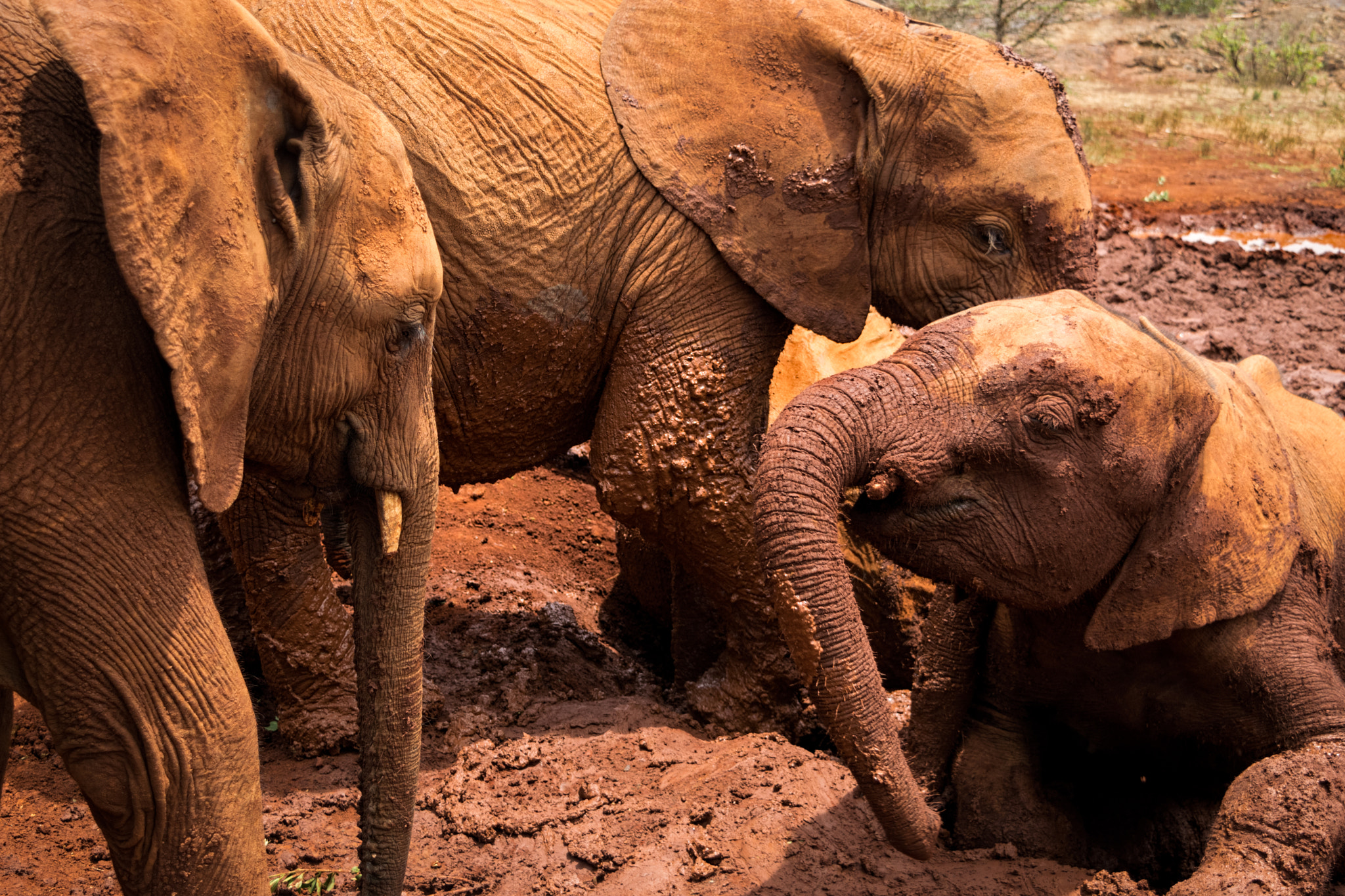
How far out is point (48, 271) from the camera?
2434 millimetres

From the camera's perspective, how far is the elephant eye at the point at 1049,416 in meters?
3.29

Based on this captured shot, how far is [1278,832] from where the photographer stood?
333cm

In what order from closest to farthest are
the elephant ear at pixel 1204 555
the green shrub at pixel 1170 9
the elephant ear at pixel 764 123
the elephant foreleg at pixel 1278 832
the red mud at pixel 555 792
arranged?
the elephant foreleg at pixel 1278 832 → the elephant ear at pixel 1204 555 → the red mud at pixel 555 792 → the elephant ear at pixel 764 123 → the green shrub at pixel 1170 9

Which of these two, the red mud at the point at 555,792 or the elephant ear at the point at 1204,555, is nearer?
the elephant ear at the point at 1204,555

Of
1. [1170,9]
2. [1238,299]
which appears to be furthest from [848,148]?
[1170,9]

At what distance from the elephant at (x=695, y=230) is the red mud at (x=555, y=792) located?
0.58 metres

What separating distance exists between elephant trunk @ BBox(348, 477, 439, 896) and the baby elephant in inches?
36.4

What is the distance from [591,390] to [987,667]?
1.74 metres

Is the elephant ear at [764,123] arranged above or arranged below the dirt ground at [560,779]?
above

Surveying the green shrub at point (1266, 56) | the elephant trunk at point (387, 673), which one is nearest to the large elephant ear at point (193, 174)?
the elephant trunk at point (387, 673)

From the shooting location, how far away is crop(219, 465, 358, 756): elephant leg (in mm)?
4664

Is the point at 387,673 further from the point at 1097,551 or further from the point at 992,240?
the point at 992,240

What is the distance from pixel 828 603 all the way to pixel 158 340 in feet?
4.97

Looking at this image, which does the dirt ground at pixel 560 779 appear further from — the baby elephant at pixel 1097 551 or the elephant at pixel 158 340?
the elephant at pixel 158 340
